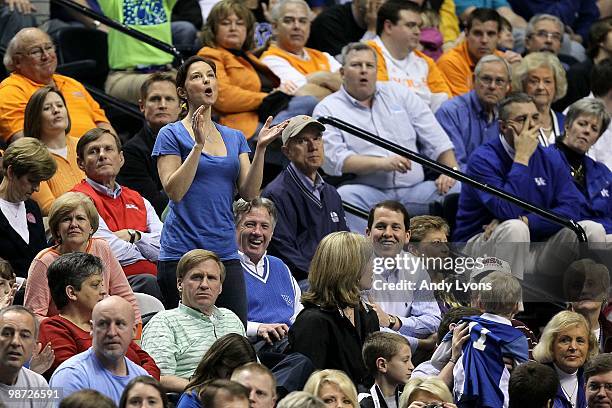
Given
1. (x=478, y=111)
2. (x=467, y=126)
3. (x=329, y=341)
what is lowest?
(x=329, y=341)

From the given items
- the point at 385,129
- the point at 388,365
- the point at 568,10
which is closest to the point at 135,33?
the point at 385,129

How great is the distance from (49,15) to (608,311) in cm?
497

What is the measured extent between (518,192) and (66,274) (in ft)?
12.4

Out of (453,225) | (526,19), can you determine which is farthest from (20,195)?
(526,19)

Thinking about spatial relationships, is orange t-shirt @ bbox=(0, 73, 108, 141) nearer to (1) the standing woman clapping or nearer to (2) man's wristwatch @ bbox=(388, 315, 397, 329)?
(1) the standing woman clapping

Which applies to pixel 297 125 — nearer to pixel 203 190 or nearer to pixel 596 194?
pixel 203 190

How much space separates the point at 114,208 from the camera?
959cm

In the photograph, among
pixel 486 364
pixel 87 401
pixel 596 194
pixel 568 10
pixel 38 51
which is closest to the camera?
pixel 87 401

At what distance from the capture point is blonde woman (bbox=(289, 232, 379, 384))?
8406 millimetres

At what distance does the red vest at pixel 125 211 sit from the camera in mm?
9484

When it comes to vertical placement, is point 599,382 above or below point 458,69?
below

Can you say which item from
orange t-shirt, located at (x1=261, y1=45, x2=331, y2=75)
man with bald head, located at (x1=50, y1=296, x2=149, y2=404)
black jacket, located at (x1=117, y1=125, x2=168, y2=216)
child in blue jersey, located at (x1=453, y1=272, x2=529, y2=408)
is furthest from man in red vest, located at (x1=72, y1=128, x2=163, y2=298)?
orange t-shirt, located at (x1=261, y1=45, x2=331, y2=75)

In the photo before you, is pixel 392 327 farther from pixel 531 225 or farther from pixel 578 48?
pixel 578 48

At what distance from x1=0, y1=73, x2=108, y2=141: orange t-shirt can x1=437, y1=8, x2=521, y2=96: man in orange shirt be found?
317 centimetres
